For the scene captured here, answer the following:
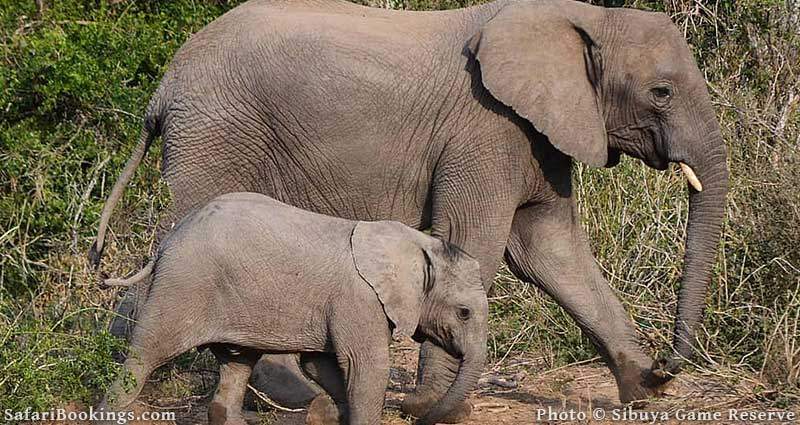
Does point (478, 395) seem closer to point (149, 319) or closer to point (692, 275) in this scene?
point (692, 275)

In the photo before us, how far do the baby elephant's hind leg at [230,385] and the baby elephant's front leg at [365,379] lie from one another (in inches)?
22.4

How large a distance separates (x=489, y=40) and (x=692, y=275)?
4.63ft

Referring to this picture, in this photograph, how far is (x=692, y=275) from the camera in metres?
6.98

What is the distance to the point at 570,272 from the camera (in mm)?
7414

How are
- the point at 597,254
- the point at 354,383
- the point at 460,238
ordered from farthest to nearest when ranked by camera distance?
1. the point at 597,254
2. the point at 460,238
3. the point at 354,383

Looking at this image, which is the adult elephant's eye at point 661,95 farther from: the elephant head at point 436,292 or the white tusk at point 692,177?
the elephant head at point 436,292

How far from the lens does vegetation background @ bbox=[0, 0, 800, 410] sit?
6.70 meters

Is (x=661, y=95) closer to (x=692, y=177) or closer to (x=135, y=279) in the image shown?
(x=692, y=177)

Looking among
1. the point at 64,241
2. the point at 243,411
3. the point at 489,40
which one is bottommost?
the point at 243,411

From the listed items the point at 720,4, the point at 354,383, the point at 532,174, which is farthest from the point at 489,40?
the point at 720,4

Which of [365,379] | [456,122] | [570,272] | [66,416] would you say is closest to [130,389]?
[66,416]

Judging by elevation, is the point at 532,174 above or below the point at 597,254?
above

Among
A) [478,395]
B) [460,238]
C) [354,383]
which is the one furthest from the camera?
[478,395]

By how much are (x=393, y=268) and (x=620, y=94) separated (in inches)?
61.1
